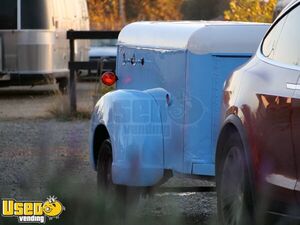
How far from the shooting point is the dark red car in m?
5.07

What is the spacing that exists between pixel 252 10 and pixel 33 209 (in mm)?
16313

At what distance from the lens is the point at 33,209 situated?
526 cm

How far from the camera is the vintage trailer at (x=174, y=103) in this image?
662cm

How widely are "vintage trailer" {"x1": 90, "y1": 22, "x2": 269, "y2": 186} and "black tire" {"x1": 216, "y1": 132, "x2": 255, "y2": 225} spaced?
2.03 ft

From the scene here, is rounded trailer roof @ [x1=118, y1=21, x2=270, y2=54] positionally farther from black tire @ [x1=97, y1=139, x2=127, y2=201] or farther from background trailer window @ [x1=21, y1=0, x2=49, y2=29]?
background trailer window @ [x1=21, y1=0, x2=49, y2=29]

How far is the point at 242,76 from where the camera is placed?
5.92 m

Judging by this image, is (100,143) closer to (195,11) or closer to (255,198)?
(255,198)

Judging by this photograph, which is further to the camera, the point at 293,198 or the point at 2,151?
the point at 2,151

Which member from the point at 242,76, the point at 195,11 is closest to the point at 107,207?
the point at 242,76

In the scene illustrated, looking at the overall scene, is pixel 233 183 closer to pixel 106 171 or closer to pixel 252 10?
pixel 106 171

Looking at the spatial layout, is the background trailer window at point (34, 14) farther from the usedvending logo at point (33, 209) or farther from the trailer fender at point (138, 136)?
the usedvending logo at point (33, 209)

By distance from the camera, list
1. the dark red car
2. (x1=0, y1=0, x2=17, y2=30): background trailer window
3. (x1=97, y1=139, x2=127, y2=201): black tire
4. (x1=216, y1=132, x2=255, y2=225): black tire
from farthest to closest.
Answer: (x1=0, y1=0, x2=17, y2=30): background trailer window
(x1=97, y1=139, x2=127, y2=201): black tire
(x1=216, y1=132, x2=255, y2=225): black tire
the dark red car

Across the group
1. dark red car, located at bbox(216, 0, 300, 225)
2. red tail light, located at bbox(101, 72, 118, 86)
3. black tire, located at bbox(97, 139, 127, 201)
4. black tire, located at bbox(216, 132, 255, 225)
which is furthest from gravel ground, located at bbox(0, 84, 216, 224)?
red tail light, located at bbox(101, 72, 118, 86)

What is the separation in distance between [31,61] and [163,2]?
23.7 m
